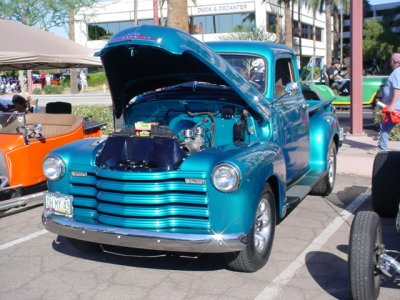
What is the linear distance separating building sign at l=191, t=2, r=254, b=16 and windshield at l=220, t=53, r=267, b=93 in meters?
47.1

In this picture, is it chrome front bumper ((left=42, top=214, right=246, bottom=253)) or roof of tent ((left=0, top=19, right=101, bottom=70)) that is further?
roof of tent ((left=0, top=19, right=101, bottom=70))

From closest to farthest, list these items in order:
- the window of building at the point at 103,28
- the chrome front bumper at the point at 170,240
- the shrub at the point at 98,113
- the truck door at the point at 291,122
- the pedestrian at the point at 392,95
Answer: the chrome front bumper at the point at 170,240 → the truck door at the point at 291,122 → the pedestrian at the point at 392,95 → the shrub at the point at 98,113 → the window of building at the point at 103,28

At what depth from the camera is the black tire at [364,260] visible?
359 cm

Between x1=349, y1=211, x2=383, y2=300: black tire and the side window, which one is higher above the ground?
the side window

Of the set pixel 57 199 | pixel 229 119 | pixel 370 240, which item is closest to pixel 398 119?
pixel 229 119

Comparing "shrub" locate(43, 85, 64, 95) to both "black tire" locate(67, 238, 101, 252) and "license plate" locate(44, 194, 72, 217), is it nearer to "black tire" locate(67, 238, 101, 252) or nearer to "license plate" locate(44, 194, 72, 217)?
"black tire" locate(67, 238, 101, 252)

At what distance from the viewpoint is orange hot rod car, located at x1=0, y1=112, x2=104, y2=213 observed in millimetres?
6223

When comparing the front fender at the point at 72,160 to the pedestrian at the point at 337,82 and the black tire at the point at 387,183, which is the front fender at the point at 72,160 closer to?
the black tire at the point at 387,183

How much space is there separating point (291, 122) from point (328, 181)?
5.44 ft

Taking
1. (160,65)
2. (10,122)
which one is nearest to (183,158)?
(160,65)

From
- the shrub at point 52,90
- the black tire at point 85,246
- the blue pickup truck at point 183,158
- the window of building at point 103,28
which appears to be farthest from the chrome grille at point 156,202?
the window of building at point 103,28

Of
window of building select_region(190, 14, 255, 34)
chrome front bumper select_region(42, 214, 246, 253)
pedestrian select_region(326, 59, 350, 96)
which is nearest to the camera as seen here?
chrome front bumper select_region(42, 214, 246, 253)

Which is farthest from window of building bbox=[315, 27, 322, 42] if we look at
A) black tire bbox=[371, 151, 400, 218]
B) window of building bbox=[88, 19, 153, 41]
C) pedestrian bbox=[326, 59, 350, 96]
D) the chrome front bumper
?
the chrome front bumper

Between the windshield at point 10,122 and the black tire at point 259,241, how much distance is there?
3573 mm
